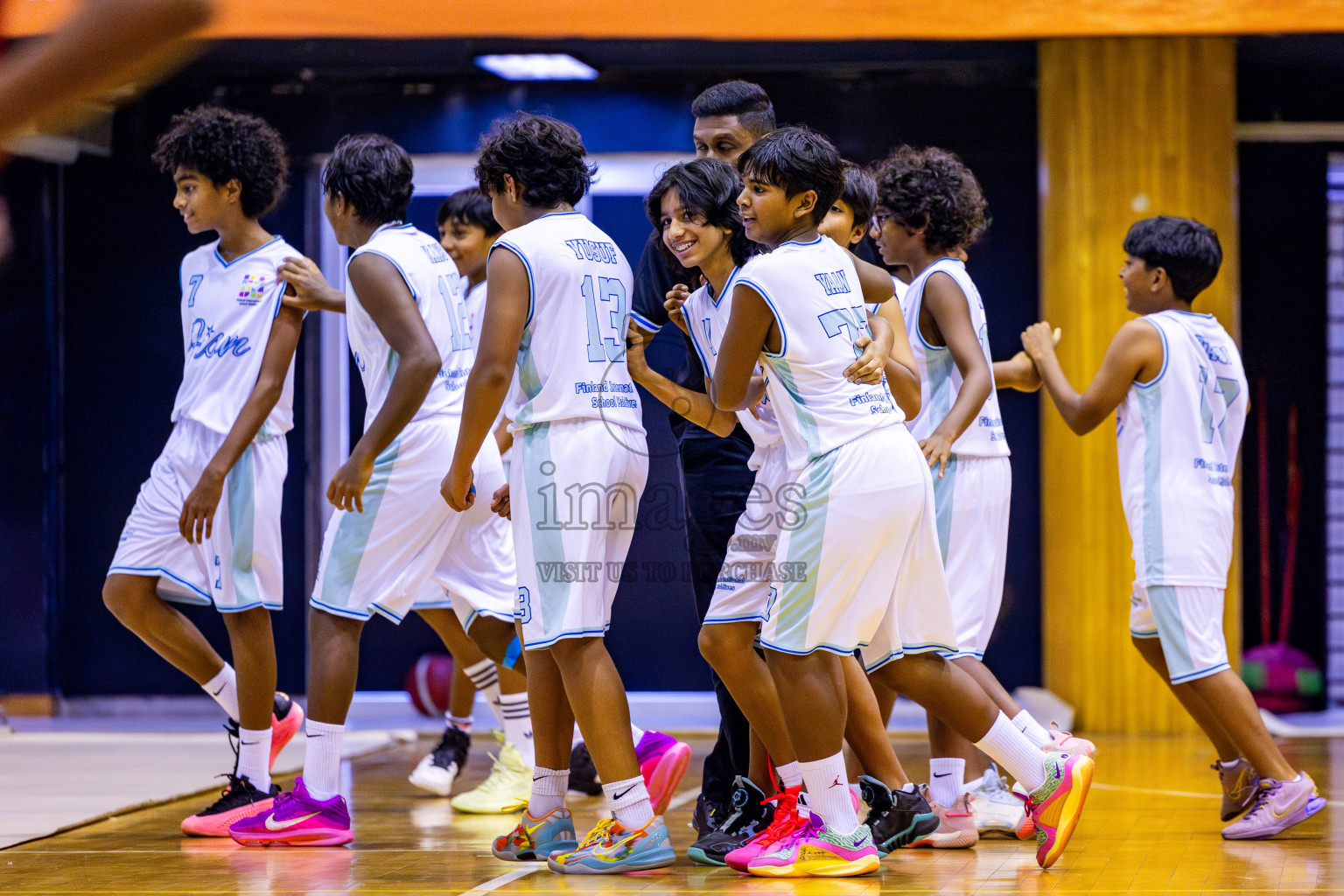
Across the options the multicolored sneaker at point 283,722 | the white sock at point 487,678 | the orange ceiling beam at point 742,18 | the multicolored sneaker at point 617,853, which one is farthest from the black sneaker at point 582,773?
the orange ceiling beam at point 742,18

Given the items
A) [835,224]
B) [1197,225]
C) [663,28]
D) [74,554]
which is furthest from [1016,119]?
[74,554]

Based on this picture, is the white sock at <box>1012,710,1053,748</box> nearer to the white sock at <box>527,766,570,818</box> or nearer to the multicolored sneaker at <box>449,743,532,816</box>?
the white sock at <box>527,766,570,818</box>

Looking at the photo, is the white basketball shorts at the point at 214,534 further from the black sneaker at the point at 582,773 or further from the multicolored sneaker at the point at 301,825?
the black sneaker at the point at 582,773

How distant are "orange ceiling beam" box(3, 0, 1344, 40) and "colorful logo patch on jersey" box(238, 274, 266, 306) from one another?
7.48ft

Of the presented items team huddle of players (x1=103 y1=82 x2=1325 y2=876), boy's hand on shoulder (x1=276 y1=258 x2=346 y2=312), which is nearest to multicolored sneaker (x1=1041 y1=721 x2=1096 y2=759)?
team huddle of players (x1=103 y1=82 x2=1325 y2=876)

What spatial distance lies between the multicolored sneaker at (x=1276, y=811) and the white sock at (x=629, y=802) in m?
1.60

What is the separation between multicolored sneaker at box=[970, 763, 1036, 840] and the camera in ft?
11.9

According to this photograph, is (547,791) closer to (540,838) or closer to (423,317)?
(540,838)

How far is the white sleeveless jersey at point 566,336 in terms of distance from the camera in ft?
10.3

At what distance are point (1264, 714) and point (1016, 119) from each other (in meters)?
3.01

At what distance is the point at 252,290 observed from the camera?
12.8ft

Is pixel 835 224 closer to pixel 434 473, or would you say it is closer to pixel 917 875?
pixel 434 473

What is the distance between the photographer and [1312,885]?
2953 millimetres

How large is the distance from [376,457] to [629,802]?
113cm
